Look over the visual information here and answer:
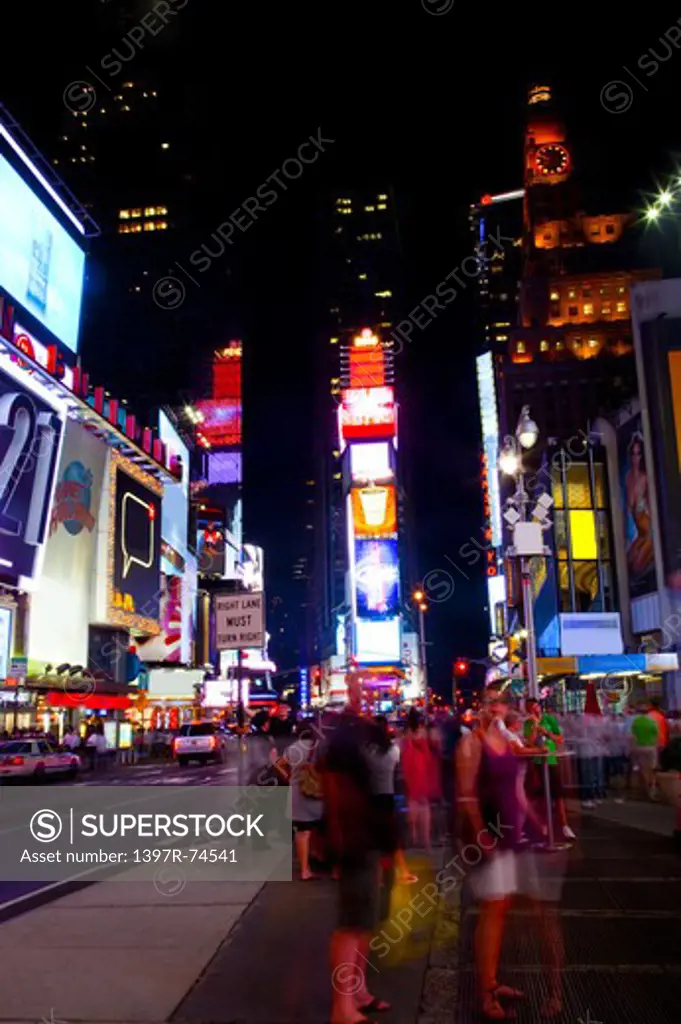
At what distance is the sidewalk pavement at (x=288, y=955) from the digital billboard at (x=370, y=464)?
93359mm

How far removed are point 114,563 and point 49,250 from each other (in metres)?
17.8

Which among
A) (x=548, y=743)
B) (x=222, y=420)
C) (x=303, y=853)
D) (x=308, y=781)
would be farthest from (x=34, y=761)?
(x=222, y=420)

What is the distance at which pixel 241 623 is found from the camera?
12.0 m

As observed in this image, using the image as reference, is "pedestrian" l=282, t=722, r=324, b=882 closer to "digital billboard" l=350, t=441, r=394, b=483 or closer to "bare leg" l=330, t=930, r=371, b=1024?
"bare leg" l=330, t=930, r=371, b=1024

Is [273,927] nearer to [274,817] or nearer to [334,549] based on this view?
[274,817]

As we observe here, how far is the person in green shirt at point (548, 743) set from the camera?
13.2 m

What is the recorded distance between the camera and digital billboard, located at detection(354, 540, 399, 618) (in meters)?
100

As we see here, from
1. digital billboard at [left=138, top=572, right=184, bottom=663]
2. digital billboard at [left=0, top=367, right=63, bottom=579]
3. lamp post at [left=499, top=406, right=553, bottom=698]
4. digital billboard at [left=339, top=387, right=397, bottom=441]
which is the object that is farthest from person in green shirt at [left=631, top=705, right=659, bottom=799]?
digital billboard at [left=339, top=387, right=397, bottom=441]

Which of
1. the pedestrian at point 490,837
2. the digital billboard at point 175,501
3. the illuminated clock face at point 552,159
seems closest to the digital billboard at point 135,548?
the digital billboard at point 175,501

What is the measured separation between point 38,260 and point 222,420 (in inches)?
2942

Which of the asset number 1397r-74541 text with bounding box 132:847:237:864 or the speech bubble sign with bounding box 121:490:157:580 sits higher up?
the speech bubble sign with bounding box 121:490:157:580

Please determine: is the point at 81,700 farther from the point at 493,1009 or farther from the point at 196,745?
the point at 493,1009

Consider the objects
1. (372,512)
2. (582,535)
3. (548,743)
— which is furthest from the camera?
(372,512)

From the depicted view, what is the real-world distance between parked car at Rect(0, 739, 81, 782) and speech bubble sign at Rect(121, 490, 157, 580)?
27447 mm
